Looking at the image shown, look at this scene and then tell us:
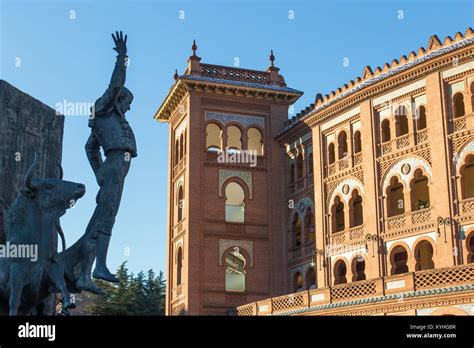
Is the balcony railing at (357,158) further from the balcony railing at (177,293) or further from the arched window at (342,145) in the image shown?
the balcony railing at (177,293)

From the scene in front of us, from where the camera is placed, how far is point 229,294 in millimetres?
38875

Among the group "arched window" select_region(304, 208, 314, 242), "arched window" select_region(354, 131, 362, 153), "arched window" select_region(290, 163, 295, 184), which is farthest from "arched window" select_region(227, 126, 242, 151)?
"arched window" select_region(354, 131, 362, 153)

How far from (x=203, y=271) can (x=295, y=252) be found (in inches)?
201

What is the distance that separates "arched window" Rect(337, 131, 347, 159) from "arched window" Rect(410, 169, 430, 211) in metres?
4.57

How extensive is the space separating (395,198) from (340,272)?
540cm

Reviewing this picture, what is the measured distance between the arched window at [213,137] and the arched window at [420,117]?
14282 mm

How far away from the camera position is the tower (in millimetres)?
39156

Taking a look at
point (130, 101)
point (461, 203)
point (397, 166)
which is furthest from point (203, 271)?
point (130, 101)

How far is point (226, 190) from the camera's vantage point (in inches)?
1639

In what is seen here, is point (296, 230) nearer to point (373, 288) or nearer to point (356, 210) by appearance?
point (356, 210)

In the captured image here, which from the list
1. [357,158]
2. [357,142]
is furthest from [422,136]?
[357,142]

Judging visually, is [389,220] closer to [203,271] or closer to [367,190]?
[367,190]

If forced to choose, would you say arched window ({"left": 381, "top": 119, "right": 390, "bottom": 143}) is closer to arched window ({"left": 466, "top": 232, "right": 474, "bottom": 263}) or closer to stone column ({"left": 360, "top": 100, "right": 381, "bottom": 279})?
stone column ({"left": 360, "top": 100, "right": 381, "bottom": 279})

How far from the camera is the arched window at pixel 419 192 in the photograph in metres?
31.9
